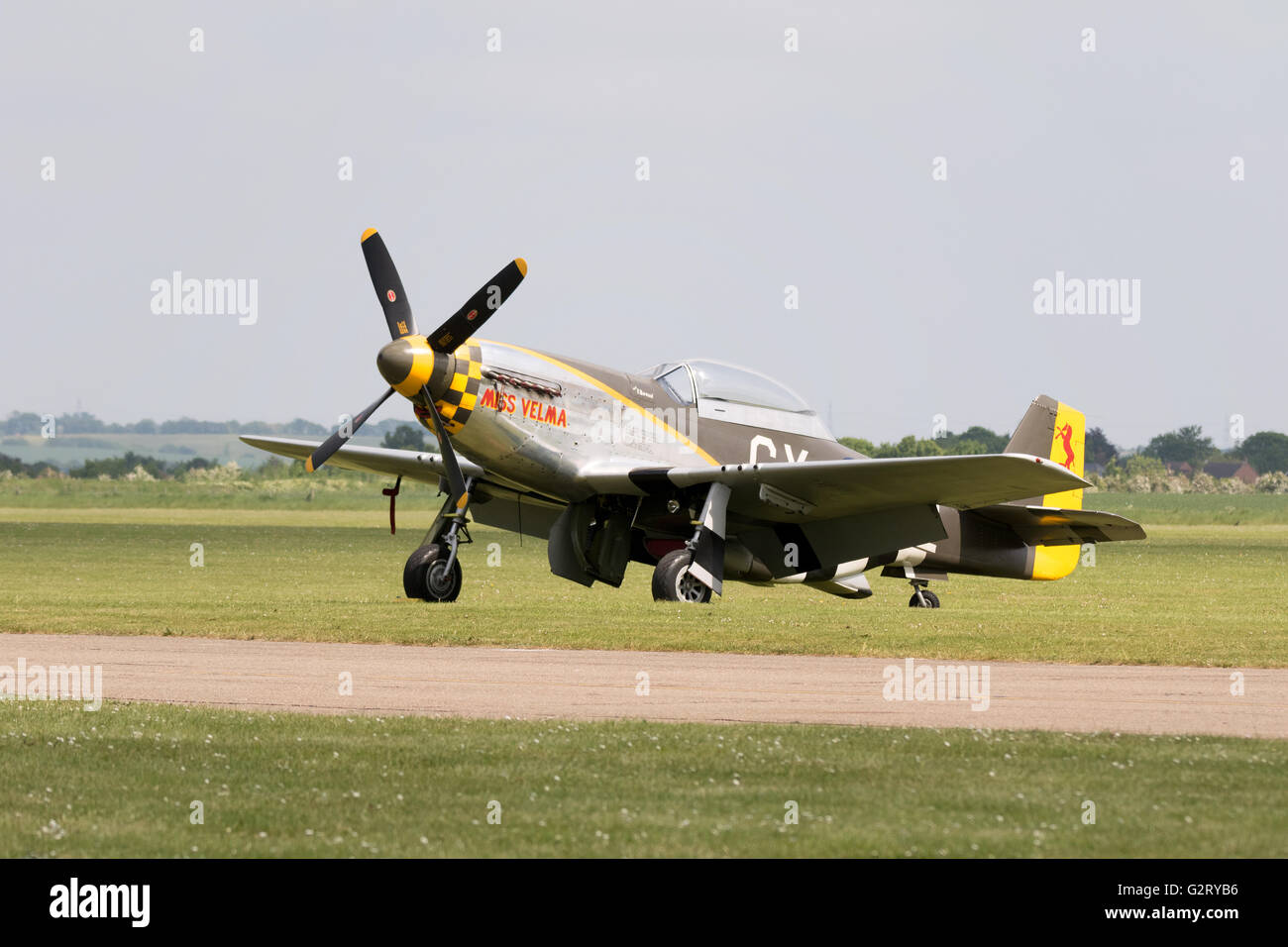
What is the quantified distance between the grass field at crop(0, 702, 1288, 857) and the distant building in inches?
7151

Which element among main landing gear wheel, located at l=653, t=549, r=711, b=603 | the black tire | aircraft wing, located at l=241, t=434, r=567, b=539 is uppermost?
aircraft wing, located at l=241, t=434, r=567, b=539

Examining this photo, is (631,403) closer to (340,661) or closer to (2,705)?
(340,661)

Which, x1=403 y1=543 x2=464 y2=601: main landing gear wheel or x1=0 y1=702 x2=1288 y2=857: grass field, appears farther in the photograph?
x1=403 y1=543 x2=464 y2=601: main landing gear wheel

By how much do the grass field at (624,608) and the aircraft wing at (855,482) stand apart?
1513 millimetres

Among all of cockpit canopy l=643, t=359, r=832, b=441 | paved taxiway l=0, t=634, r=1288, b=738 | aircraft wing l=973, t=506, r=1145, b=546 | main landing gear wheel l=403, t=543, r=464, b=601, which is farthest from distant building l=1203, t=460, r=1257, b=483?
paved taxiway l=0, t=634, r=1288, b=738

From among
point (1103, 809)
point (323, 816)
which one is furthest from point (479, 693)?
point (1103, 809)

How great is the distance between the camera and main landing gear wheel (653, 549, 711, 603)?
19.8 metres

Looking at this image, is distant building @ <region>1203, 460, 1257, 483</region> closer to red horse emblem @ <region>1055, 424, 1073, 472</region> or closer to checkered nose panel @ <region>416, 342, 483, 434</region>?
red horse emblem @ <region>1055, 424, 1073, 472</region>

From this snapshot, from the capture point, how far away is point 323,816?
24.5 feet

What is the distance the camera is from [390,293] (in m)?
19.7

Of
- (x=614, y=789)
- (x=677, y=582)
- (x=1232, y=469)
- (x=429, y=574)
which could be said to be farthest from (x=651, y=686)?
(x=1232, y=469)

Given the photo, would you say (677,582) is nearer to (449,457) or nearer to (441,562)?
(441,562)

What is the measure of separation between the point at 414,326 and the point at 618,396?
9.60 feet

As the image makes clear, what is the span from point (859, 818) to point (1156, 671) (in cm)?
761
